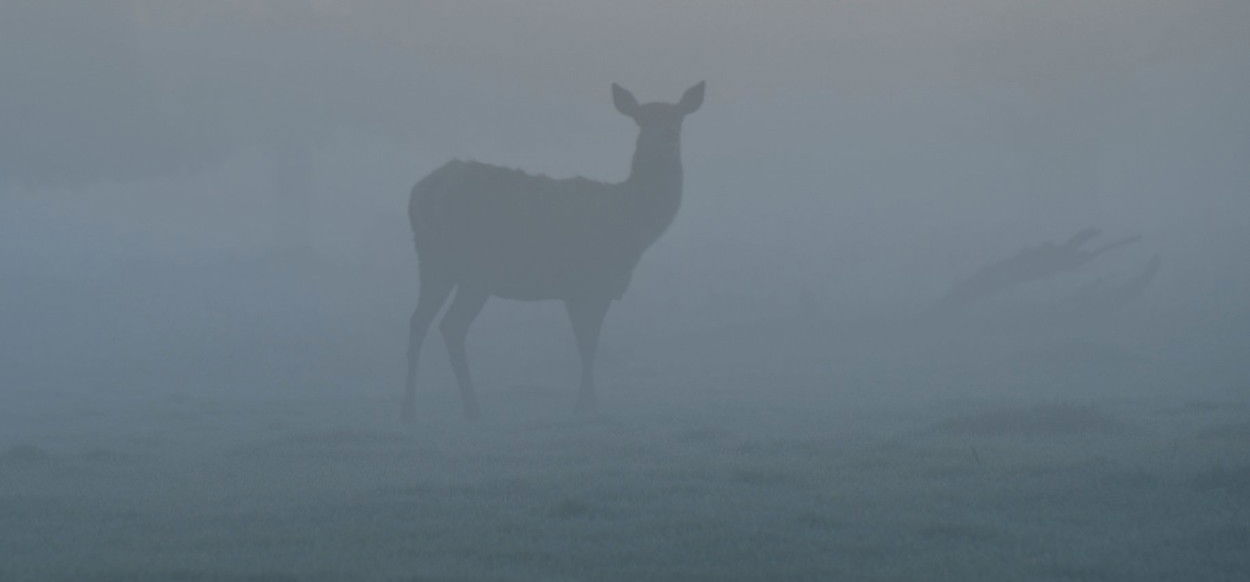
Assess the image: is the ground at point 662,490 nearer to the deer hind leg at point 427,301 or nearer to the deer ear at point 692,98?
the deer hind leg at point 427,301

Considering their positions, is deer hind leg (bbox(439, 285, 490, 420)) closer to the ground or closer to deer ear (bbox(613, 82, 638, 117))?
the ground

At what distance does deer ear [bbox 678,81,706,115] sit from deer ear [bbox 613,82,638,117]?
1.91 feet

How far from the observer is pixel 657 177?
17922 mm

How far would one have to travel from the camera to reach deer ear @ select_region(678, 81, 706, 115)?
59.3 feet

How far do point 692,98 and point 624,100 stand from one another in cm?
93

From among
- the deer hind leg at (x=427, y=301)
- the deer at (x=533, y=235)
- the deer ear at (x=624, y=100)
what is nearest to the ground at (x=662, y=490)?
the deer hind leg at (x=427, y=301)

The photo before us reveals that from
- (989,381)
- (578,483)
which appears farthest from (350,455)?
(989,381)

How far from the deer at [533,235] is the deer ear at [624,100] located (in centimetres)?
4

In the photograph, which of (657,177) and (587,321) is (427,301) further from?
(657,177)

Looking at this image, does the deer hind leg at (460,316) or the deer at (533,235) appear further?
the deer hind leg at (460,316)

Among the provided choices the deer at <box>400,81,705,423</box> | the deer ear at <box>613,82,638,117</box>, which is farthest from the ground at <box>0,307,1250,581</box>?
the deer ear at <box>613,82,638,117</box>

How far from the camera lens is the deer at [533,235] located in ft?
59.7

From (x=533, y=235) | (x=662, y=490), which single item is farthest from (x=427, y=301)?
(x=662, y=490)

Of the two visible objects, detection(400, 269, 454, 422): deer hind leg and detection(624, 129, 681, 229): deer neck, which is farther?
detection(400, 269, 454, 422): deer hind leg
